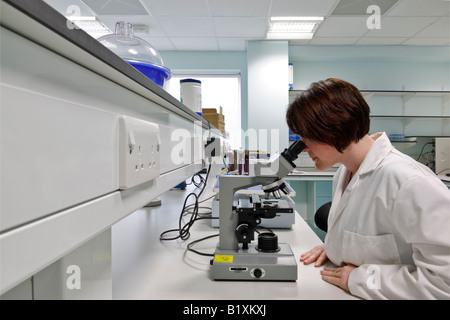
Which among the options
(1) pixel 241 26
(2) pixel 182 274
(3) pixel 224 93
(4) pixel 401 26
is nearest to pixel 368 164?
(2) pixel 182 274

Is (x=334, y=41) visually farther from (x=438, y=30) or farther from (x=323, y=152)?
(x=323, y=152)

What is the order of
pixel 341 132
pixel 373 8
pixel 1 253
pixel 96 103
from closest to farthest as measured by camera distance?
1. pixel 1 253
2. pixel 96 103
3. pixel 341 132
4. pixel 373 8

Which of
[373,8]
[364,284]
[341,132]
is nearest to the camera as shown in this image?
[364,284]

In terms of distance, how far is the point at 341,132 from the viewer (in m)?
0.83

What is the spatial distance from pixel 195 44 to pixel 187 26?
0.58m

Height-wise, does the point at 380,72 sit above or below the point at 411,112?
above

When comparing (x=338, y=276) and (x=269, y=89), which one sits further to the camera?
(x=269, y=89)

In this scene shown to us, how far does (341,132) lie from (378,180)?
18 cm

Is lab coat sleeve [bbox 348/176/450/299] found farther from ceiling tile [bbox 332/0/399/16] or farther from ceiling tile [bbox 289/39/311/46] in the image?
ceiling tile [bbox 289/39/311/46]

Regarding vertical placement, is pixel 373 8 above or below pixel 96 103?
above

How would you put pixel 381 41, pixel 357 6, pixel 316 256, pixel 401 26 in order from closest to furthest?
pixel 316 256 → pixel 357 6 → pixel 401 26 → pixel 381 41

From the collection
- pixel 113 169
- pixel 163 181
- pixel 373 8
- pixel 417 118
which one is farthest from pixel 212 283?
pixel 417 118

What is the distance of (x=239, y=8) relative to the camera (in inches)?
115
